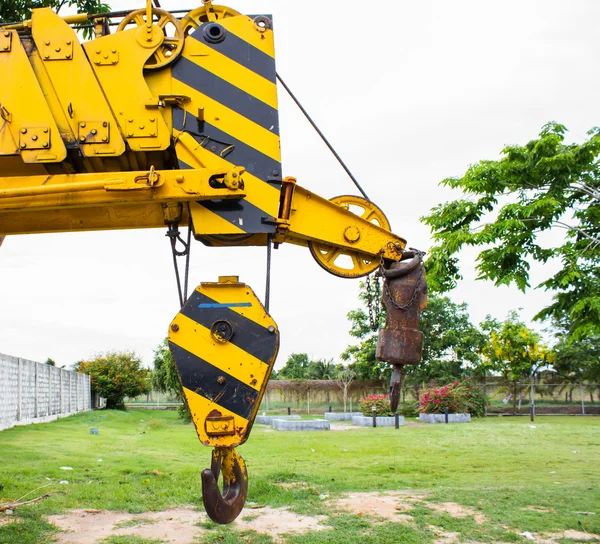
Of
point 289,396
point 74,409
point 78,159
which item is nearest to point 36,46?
point 78,159

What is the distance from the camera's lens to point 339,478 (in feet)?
24.6

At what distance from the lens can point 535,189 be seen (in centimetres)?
1073

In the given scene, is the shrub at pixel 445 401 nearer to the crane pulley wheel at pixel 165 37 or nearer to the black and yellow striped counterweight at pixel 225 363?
the black and yellow striped counterweight at pixel 225 363

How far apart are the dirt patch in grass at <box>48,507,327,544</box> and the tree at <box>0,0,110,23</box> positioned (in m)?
4.99

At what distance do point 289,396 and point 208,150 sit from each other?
87.8 ft

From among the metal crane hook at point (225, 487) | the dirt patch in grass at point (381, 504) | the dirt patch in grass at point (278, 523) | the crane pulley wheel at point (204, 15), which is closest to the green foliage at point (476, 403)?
the dirt patch in grass at point (381, 504)

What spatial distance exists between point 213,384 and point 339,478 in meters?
4.94

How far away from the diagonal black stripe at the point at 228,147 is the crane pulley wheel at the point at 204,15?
0.54 meters

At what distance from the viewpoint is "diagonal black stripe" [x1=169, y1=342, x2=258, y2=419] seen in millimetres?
3037

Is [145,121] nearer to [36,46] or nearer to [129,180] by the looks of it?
[129,180]

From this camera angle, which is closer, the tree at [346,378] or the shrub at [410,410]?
the shrub at [410,410]

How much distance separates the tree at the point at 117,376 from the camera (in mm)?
26578

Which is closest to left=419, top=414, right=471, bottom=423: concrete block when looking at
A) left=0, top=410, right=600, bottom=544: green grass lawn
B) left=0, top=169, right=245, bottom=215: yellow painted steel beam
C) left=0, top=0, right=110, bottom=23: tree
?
left=0, top=410, right=600, bottom=544: green grass lawn

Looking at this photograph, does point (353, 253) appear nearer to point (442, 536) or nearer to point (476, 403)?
point (442, 536)
